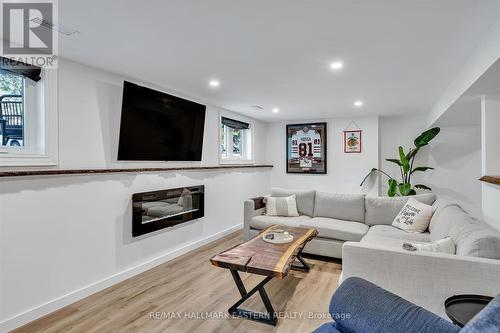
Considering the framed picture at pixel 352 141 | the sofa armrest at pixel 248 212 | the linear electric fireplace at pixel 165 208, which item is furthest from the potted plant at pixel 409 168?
the linear electric fireplace at pixel 165 208

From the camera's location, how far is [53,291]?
2.43 m

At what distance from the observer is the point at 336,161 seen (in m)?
5.91

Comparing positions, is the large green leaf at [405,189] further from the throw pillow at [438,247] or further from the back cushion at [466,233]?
the throw pillow at [438,247]

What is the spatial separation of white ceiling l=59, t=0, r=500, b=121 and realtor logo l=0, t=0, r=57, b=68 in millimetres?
107

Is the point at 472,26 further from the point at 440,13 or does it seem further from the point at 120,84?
the point at 120,84

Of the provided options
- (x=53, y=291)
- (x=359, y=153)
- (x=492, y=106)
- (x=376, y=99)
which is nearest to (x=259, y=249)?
(x=53, y=291)

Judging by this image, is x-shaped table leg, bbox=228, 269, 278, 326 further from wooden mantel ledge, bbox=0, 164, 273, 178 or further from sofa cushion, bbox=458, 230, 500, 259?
wooden mantel ledge, bbox=0, 164, 273, 178

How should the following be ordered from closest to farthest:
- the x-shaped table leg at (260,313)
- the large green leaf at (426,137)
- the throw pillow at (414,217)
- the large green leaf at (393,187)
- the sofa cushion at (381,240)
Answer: the x-shaped table leg at (260,313), the sofa cushion at (381,240), the throw pillow at (414,217), the large green leaf at (426,137), the large green leaf at (393,187)

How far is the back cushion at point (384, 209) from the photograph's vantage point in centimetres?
383

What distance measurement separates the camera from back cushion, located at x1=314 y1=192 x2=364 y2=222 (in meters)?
4.01

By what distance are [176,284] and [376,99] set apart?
362 cm

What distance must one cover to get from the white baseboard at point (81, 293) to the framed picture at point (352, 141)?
3637mm

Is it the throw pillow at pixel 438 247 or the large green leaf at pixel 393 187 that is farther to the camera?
the large green leaf at pixel 393 187

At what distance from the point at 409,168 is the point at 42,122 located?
17.8ft
